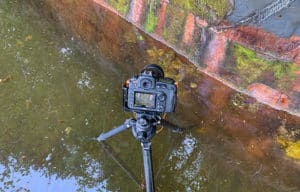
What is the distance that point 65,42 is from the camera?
260 cm

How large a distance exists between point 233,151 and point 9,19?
1465 mm

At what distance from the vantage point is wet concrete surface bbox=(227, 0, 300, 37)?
70.9 inches

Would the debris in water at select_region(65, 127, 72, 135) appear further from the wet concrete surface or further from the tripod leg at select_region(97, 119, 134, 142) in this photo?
the wet concrete surface

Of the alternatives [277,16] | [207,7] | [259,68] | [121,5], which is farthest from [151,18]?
[277,16]

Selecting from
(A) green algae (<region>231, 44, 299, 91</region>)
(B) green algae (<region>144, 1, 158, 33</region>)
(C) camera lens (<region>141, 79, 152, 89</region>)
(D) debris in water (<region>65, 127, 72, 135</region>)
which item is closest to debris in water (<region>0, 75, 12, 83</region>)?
(D) debris in water (<region>65, 127, 72, 135</region>)

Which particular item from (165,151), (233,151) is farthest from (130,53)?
(233,151)

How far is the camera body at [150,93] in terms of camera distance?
1.71 meters

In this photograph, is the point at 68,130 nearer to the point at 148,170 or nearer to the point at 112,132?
the point at 112,132

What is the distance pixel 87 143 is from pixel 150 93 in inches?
28.2

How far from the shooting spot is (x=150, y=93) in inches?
68.3

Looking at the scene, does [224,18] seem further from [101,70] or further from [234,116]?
[101,70]

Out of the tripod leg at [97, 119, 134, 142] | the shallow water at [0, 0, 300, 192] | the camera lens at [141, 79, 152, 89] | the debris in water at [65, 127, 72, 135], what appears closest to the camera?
the camera lens at [141, 79, 152, 89]

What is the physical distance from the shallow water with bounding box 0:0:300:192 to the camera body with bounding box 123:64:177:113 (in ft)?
1.82

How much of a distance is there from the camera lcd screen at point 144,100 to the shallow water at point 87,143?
22.2 inches
